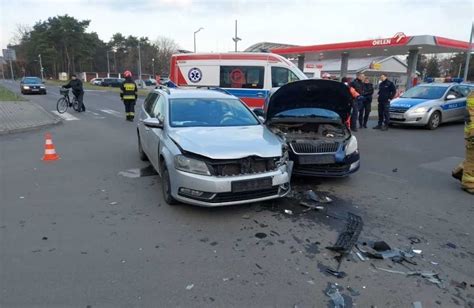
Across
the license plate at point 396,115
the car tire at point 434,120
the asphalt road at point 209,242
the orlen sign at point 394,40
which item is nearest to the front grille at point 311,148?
the asphalt road at point 209,242

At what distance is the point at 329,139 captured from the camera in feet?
19.4

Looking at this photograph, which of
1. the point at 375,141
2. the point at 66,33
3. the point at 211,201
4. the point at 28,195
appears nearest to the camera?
the point at 211,201

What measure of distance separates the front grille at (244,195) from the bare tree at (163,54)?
262ft

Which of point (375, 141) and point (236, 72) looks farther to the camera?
point (236, 72)

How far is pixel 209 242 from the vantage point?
377cm

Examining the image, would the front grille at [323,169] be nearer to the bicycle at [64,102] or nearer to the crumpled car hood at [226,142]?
the crumpled car hood at [226,142]

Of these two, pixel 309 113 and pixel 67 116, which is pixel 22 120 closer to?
pixel 67 116

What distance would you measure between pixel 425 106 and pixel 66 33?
78.0 meters

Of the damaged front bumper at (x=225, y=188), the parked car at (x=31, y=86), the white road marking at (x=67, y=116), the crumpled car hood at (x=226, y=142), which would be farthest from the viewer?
the parked car at (x=31, y=86)

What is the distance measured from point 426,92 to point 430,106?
1.23 meters

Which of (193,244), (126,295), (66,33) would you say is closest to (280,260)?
(193,244)

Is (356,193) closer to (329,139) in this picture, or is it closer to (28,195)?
(329,139)

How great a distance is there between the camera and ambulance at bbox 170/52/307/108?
1236 cm

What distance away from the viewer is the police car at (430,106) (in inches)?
484
